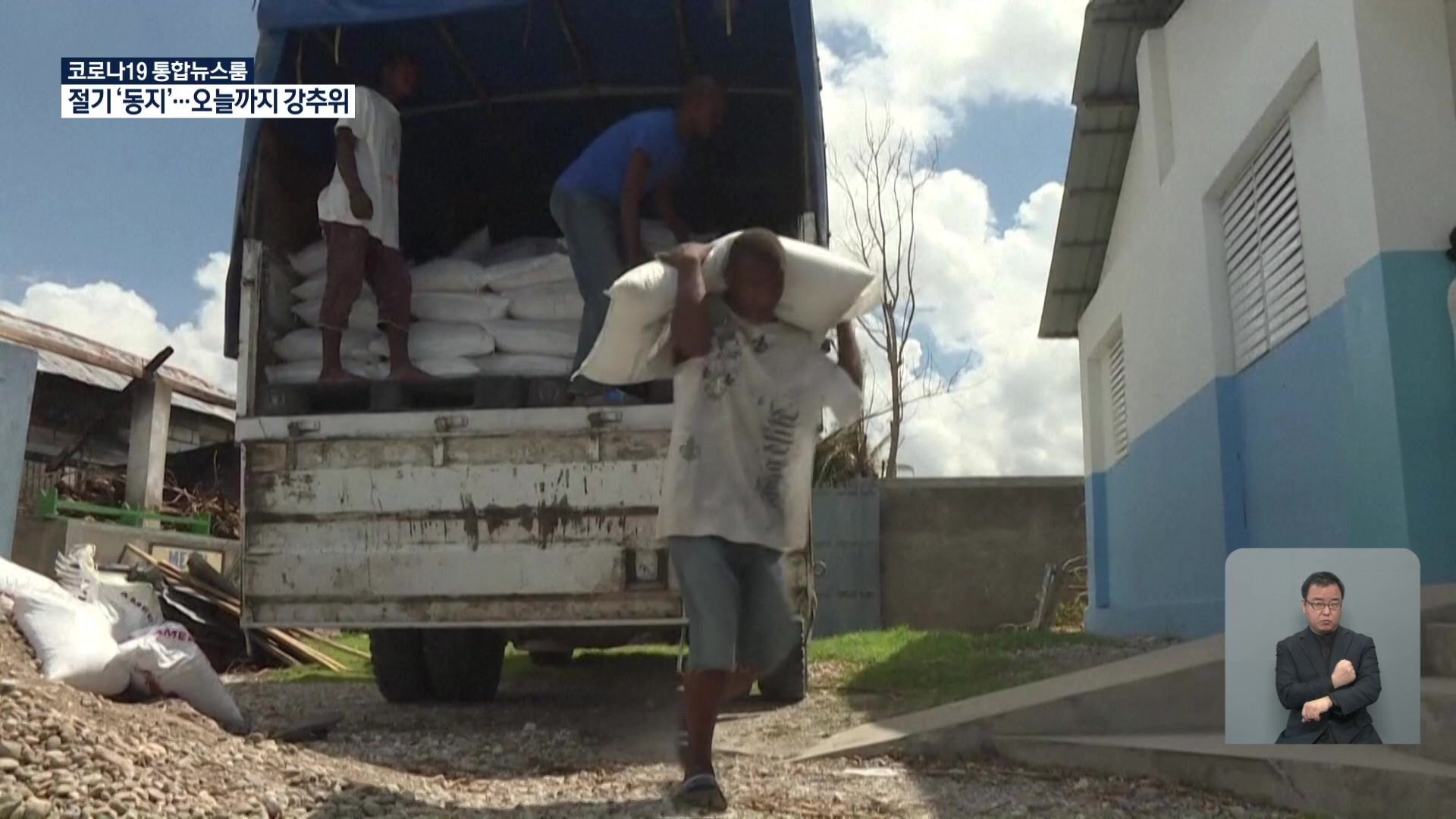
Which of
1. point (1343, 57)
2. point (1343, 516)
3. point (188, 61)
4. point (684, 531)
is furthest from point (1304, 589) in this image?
point (188, 61)

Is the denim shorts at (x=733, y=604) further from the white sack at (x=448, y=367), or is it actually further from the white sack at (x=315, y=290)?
the white sack at (x=315, y=290)

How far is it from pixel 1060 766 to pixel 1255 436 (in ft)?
11.5

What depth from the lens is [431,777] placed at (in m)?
3.39

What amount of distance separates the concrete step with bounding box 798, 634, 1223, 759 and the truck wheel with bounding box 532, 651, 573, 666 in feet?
13.8

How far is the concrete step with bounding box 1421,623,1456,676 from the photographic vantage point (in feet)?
10.5

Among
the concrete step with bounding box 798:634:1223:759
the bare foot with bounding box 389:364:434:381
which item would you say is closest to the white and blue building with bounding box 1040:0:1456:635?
the concrete step with bounding box 798:634:1223:759

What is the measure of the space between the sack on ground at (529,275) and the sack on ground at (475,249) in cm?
34

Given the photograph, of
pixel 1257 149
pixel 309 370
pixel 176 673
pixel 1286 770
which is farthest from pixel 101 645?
pixel 1257 149

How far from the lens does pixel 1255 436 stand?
622cm

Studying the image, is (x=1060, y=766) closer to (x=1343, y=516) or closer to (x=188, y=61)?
(x=1343, y=516)

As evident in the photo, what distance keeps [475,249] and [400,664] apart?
73.9 inches

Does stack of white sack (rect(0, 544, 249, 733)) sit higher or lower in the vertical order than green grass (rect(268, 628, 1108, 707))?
higher

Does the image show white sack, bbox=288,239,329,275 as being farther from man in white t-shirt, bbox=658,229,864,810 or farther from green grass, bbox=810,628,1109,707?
green grass, bbox=810,628,1109,707

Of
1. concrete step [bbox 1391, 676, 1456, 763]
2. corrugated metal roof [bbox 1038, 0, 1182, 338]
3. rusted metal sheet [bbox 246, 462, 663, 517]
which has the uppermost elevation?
corrugated metal roof [bbox 1038, 0, 1182, 338]
